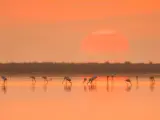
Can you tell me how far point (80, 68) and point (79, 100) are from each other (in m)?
0.63

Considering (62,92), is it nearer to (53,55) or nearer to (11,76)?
(53,55)

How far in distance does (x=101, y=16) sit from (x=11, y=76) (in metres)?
1.03

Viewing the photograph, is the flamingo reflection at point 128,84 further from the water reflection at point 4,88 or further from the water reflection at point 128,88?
the water reflection at point 4,88

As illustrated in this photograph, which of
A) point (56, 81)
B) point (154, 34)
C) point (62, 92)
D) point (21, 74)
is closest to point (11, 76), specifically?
point (21, 74)

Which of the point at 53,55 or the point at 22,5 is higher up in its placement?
the point at 22,5

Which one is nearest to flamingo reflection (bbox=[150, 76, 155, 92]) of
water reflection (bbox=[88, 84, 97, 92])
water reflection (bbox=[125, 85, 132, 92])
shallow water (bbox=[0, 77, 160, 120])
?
shallow water (bbox=[0, 77, 160, 120])

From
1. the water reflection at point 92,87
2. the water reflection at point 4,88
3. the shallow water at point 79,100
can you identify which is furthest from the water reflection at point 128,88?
the water reflection at point 4,88

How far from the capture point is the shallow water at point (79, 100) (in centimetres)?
261

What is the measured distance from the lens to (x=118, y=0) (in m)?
3.38

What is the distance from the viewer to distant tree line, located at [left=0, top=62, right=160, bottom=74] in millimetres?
3512

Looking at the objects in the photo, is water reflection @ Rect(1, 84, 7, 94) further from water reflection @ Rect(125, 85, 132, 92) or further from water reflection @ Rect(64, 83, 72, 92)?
water reflection @ Rect(125, 85, 132, 92)

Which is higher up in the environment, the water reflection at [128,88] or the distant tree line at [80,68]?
the distant tree line at [80,68]

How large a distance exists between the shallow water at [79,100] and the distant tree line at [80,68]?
0.31ft

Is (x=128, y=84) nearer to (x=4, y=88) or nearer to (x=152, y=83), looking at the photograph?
(x=152, y=83)
